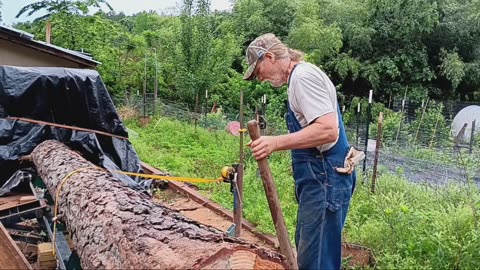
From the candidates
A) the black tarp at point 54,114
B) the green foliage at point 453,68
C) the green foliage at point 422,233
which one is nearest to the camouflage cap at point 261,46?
the green foliage at point 422,233

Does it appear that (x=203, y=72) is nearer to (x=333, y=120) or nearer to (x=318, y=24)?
(x=318, y=24)

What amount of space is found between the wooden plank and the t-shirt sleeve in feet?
7.36

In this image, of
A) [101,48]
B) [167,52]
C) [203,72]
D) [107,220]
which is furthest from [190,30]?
[107,220]

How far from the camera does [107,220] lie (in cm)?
265

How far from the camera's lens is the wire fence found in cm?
625

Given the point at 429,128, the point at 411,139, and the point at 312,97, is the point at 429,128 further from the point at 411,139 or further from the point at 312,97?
the point at 312,97

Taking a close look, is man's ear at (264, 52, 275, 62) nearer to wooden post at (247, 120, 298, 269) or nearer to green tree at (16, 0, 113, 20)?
wooden post at (247, 120, 298, 269)

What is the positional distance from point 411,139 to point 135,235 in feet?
24.3

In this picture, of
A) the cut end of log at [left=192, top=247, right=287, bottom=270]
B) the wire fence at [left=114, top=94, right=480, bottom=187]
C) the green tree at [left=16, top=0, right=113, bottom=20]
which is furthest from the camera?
the green tree at [left=16, top=0, right=113, bottom=20]

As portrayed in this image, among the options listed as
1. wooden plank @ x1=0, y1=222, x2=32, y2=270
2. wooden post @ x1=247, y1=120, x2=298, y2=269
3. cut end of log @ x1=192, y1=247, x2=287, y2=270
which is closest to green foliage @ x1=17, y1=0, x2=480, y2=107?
wooden plank @ x1=0, y1=222, x2=32, y2=270

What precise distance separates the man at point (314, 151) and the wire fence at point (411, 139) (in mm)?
921

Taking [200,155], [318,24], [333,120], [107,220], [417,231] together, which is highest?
[318,24]

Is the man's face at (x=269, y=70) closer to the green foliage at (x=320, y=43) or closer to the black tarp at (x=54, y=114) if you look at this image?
the black tarp at (x=54, y=114)

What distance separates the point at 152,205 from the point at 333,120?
1273 millimetres
